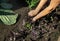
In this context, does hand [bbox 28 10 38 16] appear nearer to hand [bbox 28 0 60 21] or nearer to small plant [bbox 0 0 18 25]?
hand [bbox 28 0 60 21]

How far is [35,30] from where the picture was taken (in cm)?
408

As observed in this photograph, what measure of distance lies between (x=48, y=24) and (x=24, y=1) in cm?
83

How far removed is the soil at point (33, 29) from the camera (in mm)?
3967

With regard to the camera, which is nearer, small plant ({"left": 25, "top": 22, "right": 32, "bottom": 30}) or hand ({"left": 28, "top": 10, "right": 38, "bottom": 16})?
small plant ({"left": 25, "top": 22, "right": 32, "bottom": 30})

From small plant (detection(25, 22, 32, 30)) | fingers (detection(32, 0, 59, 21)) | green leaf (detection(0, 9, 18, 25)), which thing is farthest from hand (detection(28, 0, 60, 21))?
green leaf (detection(0, 9, 18, 25))

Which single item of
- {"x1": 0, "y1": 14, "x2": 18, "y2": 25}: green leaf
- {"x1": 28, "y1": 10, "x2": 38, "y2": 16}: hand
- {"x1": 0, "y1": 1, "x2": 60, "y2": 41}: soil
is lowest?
{"x1": 0, "y1": 1, "x2": 60, "y2": 41}: soil

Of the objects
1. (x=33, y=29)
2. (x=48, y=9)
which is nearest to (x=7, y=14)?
(x=33, y=29)

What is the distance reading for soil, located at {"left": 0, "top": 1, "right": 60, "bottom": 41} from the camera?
13.0 feet

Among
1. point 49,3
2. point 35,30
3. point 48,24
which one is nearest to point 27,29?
point 35,30

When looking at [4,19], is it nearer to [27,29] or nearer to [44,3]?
[27,29]

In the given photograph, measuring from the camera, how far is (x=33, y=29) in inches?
161

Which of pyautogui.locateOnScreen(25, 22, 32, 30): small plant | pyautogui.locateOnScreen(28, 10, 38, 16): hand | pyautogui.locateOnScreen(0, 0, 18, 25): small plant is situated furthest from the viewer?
pyautogui.locateOnScreen(28, 10, 38, 16): hand

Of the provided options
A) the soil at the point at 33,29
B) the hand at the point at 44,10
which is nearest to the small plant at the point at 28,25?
the soil at the point at 33,29

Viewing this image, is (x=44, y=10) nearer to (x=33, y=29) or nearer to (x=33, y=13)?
(x=33, y=13)
